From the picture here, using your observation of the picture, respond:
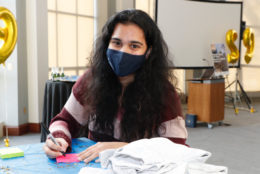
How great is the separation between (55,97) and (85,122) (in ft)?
8.04

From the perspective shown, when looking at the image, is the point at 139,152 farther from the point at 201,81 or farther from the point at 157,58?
the point at 201,81

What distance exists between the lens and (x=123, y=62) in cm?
148

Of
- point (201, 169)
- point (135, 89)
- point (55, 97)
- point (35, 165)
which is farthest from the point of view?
point (55, 97)

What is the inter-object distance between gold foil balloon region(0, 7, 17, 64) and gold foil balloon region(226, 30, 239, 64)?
3.92m

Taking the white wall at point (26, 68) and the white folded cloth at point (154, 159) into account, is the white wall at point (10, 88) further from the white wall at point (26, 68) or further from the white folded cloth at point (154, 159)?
the white folded cloth at point (154, 159)

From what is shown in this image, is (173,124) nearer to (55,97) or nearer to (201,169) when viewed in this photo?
(201,169)

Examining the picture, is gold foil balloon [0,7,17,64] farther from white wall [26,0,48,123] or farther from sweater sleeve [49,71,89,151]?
sweater sleeve [49,71,89,151]

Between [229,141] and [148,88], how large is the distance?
3.36 meters

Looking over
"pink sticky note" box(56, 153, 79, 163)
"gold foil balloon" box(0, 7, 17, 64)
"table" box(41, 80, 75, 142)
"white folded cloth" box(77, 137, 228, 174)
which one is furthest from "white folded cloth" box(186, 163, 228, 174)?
"table" box(41, 80, 75, 142)

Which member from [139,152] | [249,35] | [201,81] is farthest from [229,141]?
[139,152]

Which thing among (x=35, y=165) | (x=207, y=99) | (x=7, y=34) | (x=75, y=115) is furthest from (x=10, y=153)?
(x=207, y=99)

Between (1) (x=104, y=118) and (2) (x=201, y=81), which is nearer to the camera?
(1) (x=104, y=118)

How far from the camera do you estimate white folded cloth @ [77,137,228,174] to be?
2.92 ft

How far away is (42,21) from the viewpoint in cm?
482
